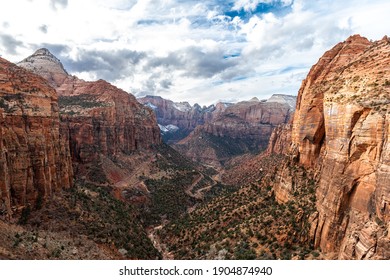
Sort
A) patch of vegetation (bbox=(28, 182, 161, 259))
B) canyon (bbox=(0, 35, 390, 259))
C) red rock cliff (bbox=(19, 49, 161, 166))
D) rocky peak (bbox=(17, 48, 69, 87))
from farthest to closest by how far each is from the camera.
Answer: rocky peak (bbox=(17, 48, 69, 87)), red rock cliff (bbox=(19, 49, 161, 166)), patch of vegetation (bbox=(28, 182, 161, 259)), canyon (bbox=(0, 35, 390, 259))

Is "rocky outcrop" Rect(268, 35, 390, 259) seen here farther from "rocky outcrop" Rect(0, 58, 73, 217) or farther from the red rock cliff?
the red rock cliff

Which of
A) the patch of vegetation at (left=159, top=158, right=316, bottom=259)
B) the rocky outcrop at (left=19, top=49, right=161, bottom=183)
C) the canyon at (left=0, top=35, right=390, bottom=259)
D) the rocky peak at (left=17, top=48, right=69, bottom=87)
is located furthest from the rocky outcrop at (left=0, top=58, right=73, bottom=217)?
the rocky peak at (left=17, top=48, right=69, bottom=87)

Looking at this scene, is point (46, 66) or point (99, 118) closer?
point (99, 118)

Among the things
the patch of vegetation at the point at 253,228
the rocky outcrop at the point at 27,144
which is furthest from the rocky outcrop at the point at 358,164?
the rocky outcrop at the point at 27,144

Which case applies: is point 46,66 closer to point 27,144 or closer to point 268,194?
point 27,144

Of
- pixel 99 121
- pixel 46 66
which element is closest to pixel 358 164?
pixel 99 121

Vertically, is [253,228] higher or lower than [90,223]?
lower

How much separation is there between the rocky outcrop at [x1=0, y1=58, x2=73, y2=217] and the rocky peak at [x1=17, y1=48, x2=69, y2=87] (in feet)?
282

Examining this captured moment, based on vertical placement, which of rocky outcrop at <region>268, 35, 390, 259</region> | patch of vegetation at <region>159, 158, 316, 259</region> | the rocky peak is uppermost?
the rocky peak

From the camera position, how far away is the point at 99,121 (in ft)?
300

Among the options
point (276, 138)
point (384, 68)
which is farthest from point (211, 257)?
point (276, 138)

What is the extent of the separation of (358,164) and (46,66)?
15071cm

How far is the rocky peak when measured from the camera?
129000 mm

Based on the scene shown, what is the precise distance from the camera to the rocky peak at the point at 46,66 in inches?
5079
